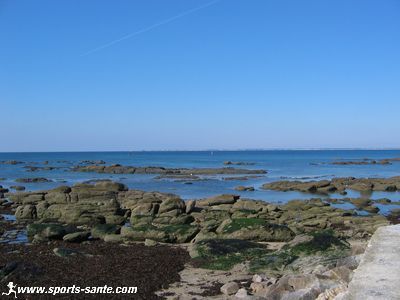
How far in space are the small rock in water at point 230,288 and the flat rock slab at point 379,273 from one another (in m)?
4.20

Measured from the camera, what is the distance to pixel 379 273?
20.9 feet

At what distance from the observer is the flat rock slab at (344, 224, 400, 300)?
5652mm

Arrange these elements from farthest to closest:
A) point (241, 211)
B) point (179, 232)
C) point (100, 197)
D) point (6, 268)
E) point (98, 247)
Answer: point (100, 197) < point (241, 211) < point (179, 232) < point (98, 247) < point (6, 268)

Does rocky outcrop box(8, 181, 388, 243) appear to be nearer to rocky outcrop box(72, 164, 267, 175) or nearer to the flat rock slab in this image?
the flat rock slab

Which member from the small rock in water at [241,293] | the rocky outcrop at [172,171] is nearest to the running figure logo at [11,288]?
the small rock in water at [241,293]

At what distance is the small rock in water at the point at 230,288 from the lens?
1125 cm

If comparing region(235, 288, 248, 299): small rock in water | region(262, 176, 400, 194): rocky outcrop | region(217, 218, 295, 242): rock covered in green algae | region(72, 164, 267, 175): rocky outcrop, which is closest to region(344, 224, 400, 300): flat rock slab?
region(235, 288, 248, 299): small rock in water

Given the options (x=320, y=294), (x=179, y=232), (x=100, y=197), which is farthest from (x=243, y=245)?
(x=100, y=197)

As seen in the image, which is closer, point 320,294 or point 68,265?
point 320,294

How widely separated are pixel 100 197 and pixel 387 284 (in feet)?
97.0

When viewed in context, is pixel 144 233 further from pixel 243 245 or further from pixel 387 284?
pixel 387 284

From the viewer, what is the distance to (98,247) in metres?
18.0

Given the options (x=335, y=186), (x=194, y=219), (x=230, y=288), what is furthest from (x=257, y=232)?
(x=335, y=186)

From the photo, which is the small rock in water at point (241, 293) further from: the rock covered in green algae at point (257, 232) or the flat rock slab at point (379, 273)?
the rock covered in green algae at point (257, 232)
